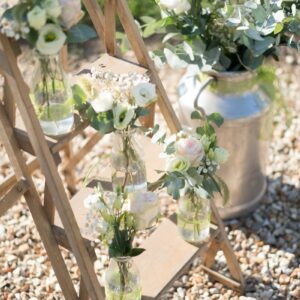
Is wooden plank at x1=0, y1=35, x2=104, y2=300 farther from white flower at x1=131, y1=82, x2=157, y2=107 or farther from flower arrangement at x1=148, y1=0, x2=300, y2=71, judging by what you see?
flower arrangement at x1=148, y1=0, x2=300, y2=71

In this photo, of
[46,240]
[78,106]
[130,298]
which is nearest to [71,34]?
[78,106]

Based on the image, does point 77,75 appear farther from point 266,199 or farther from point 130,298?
point 266,199

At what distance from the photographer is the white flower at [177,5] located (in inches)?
107

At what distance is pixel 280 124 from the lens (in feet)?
13.2

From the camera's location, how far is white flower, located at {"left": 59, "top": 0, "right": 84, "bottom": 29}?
6.72 ft

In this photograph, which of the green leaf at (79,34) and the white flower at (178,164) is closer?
the green leaf at (79,34)

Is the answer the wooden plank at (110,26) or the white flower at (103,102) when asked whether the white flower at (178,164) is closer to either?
the white flower at (103,102)

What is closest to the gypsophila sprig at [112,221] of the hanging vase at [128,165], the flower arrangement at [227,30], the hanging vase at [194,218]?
the hanging vase at [128,165]

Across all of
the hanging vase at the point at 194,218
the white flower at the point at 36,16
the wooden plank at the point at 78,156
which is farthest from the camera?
the wooden plank at the point at 78,156

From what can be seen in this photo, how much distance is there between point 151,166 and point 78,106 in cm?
45

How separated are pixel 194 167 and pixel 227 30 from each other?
711 millimetres

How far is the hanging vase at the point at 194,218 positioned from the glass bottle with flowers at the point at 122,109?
1.04ft

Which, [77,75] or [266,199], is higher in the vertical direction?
[77,75]

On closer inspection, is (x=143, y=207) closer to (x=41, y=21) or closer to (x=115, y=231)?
(x=115, y=231)
